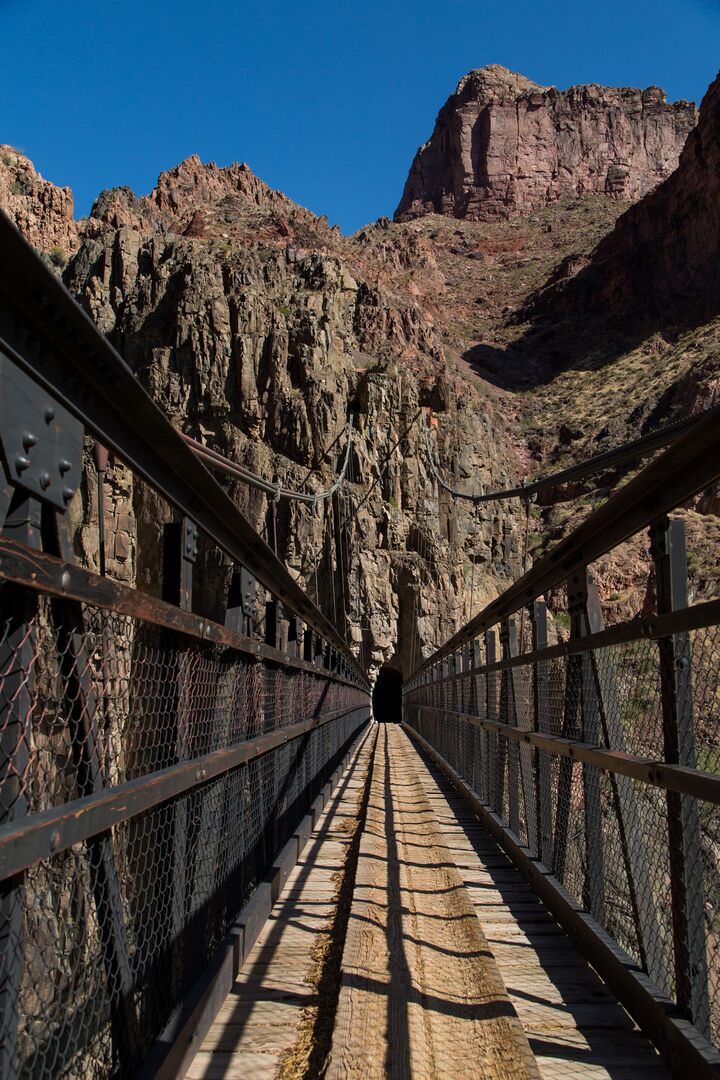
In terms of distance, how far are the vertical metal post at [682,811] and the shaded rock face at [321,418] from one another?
28.2 meters

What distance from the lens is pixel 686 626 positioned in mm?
1883

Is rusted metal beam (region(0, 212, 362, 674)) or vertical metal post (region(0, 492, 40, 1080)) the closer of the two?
vertical metal post (region(0, 492, 40, 1080))

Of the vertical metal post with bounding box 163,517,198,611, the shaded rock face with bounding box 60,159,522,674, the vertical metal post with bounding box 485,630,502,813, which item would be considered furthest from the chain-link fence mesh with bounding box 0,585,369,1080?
the shaded rock face with bounding box 60,159,522,674

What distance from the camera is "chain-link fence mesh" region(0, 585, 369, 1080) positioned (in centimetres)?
129

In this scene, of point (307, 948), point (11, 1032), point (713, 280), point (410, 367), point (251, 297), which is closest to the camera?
point (11, 1032)

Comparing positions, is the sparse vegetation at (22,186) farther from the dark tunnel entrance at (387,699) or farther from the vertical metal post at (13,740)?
the vertical metal post at (13,740)

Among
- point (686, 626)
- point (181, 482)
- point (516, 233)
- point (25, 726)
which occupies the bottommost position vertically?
point (25, 726)

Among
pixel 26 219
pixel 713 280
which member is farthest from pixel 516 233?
pixel 26 219

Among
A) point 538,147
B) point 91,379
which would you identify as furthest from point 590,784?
point 538,147

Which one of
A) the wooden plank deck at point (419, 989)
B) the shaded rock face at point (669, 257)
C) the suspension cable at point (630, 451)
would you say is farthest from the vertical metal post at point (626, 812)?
the shaded rock face at point (669, 257)

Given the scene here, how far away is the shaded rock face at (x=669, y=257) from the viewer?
56.6m

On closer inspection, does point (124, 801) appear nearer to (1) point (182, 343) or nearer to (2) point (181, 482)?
(2) point (181, 482)

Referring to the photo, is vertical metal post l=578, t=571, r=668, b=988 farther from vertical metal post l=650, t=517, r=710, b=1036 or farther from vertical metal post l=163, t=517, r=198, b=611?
vertical metal post l=163, t=517, r=198, b=611

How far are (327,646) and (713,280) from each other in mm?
54555
